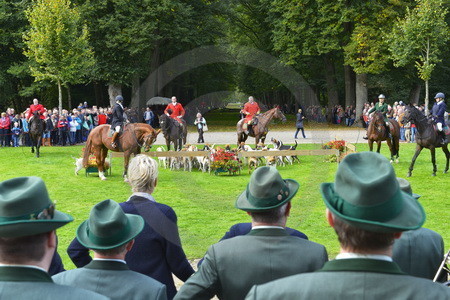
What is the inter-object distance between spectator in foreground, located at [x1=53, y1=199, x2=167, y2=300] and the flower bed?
56.0 ft

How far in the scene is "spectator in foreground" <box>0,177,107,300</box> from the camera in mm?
2658

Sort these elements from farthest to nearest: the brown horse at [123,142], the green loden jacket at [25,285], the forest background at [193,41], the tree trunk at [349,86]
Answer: the tree trunk at [349,86], the forest background at [193,41], the brown horse at [123,142], the green loden jacket at [25,285]

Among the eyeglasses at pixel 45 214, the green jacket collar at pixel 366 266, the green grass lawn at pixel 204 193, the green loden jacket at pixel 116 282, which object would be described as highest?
the eyeglasses at pixel 45 214

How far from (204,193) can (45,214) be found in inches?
561

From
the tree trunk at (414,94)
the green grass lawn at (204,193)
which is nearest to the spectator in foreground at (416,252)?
the green grass lawn at (204,193)

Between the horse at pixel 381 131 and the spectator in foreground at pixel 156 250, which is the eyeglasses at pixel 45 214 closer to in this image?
the spectator in foreground at pixel 156 250

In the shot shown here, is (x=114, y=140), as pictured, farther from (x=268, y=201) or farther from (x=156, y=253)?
(x=268, y=201)

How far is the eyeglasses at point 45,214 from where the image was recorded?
2.73 metres

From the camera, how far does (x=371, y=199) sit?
244 cm

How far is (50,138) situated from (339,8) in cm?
2181

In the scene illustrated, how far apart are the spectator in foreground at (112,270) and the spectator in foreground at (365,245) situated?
126 centimetres

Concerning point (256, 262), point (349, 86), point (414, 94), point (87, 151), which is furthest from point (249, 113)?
point (414, 94)

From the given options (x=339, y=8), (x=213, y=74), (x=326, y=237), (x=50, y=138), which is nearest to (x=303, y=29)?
(x=339, y=8)

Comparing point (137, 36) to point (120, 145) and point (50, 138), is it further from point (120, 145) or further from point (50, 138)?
point (120, 145)
